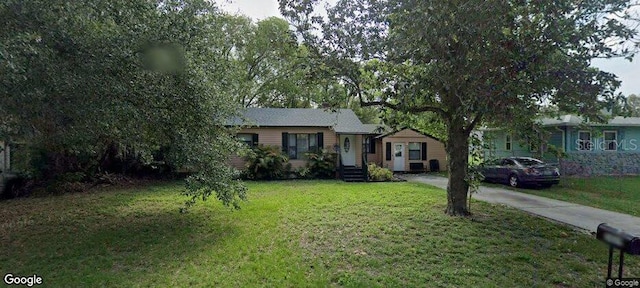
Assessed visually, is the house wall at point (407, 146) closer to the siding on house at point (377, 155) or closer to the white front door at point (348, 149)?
the siding on house at point (377, 155)

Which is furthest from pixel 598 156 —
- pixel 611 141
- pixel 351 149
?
pixel 351 149

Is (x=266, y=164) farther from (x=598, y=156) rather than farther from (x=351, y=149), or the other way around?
(x=598, y=156)

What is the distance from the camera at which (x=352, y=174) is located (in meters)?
16.0

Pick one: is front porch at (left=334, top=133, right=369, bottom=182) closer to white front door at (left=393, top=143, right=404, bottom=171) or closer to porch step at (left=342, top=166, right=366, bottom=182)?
porch step at (left=342, top=166, right=366, bottom=182)

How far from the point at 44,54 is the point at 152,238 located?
140 inches

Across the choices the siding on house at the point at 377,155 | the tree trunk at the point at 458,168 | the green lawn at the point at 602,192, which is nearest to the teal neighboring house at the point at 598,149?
the green lawn at the point at 602,192

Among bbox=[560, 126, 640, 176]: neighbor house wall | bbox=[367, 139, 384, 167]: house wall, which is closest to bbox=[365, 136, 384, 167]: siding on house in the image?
bbox=[367, 139, 384, 167]: house wall

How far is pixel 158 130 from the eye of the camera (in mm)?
6898

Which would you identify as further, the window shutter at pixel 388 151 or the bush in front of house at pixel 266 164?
the window shutter at pixel 388 151

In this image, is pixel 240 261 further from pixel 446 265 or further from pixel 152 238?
pixel 446 265

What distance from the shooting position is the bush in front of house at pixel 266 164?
15.5 meters

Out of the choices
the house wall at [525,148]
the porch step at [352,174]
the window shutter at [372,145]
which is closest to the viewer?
the house wall at [525,148]

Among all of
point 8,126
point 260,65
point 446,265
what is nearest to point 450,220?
point 446,265

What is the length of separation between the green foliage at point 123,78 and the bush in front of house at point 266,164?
737 cm
